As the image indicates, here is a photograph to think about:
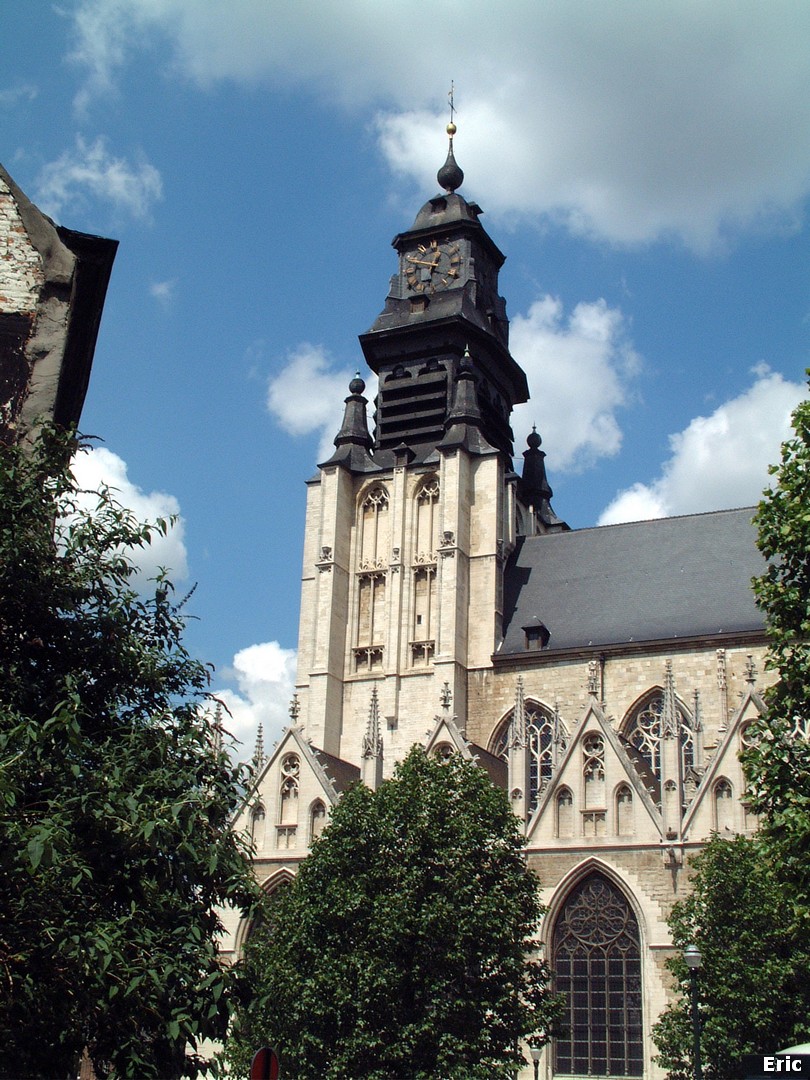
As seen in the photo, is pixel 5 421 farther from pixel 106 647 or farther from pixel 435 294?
pixel 435 294

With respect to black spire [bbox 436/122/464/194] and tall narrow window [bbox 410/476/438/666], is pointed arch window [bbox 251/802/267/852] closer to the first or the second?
tall narrow window [bbox 410/476/438/666]

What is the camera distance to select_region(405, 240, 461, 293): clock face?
50.3 m

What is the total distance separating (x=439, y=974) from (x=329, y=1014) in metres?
2.02

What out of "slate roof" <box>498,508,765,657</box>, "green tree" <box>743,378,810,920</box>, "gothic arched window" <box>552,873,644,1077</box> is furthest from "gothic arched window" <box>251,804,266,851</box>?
"green tree" <box>743,378,810,920</box>

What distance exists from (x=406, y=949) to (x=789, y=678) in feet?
29.2

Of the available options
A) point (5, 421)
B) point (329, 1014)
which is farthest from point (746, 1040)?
point (5, 421)

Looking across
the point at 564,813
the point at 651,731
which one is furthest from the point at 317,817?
the point at 651,731

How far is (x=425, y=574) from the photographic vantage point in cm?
4234

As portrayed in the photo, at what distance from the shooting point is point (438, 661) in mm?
40344

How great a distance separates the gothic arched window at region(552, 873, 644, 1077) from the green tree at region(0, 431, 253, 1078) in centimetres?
1784

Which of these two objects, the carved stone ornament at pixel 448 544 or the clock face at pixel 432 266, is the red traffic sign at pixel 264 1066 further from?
the clock face at pixel 432 266

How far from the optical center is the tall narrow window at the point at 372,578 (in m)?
42.3

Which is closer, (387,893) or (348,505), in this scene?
(387,893)

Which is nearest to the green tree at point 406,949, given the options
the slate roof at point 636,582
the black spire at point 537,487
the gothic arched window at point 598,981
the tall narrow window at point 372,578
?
the gothic arched window at point 598,981
